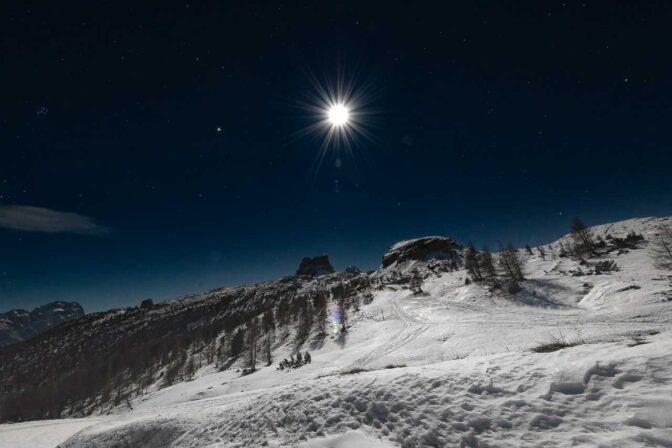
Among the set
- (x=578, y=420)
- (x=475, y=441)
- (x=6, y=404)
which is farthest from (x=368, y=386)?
(x=6, y=404)

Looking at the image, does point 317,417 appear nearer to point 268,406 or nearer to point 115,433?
point 268,406

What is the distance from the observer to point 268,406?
676 inches

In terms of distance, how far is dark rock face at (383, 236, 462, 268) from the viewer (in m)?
163

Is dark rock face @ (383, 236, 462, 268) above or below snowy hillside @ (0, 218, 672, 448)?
above

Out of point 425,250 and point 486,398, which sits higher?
point 425,250

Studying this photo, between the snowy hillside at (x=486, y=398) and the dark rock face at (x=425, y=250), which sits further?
the dark rock face at (x=425, y=250)

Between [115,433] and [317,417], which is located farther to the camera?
[115,433]

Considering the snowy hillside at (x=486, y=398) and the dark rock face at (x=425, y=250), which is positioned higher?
the dark rock face at (x=425, y=250)

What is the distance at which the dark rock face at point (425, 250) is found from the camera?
163 m

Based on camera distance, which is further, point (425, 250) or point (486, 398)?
point (425, 250)

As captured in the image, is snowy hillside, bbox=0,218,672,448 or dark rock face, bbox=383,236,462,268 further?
dark rock face, bbox=383,236,462,268

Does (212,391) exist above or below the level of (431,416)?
below

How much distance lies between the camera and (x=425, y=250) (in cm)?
17025

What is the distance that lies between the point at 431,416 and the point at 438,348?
81.5 ft
